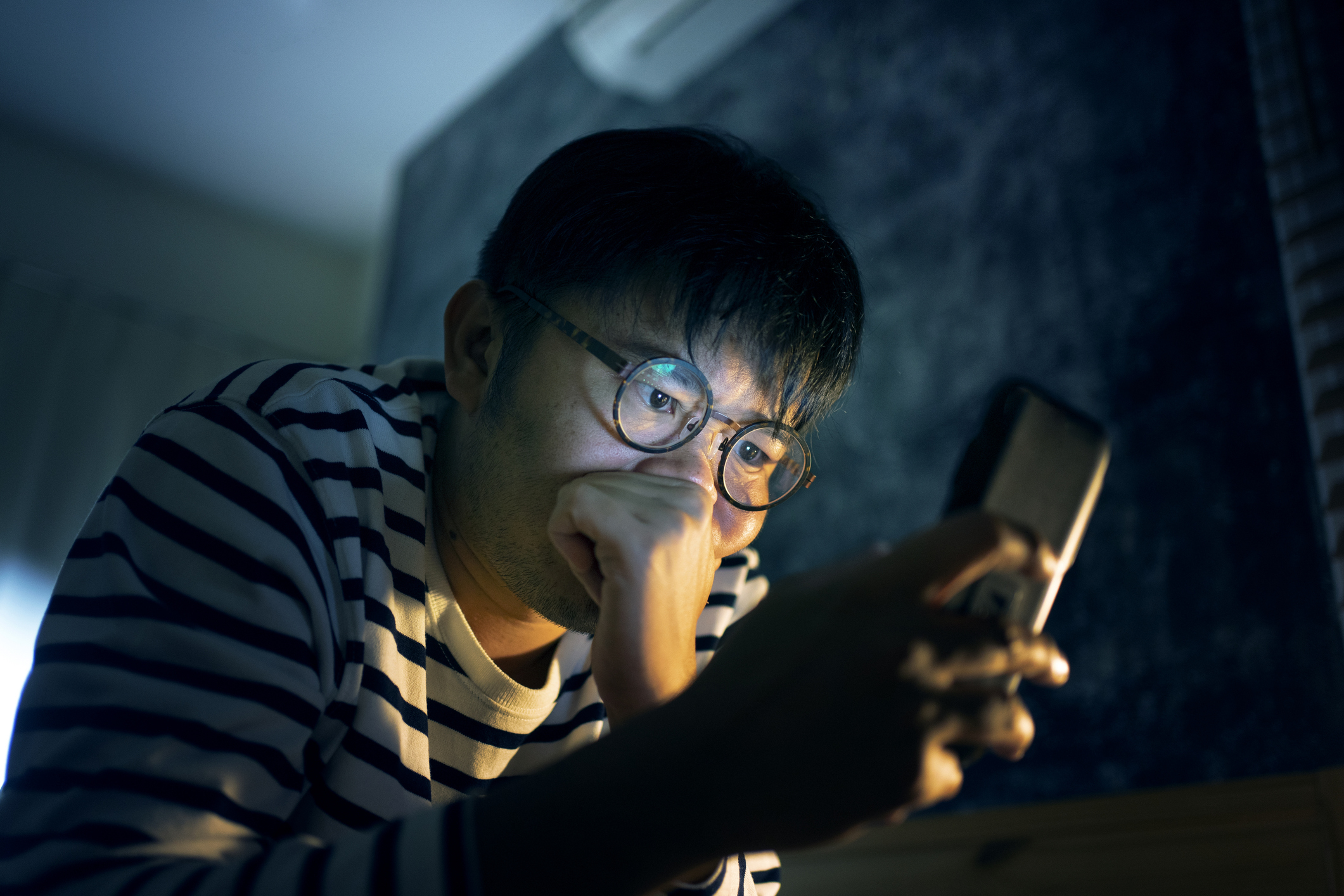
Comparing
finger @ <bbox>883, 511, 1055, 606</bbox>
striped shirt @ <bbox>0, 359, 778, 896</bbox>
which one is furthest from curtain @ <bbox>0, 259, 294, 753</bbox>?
finger @ <bbox>883, 511, 1055, 606</bbox>

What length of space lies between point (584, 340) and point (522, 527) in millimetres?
229

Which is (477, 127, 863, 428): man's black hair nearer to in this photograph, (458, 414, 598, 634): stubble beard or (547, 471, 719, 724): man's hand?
(458, 414, 598, 634): stubble beard

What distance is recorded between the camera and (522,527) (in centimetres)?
95

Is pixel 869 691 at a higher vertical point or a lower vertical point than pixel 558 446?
lower

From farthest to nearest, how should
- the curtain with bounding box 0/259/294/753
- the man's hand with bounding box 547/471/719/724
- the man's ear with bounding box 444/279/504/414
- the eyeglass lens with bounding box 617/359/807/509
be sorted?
1. the curtain with bounding box 0/259/294/753
2. the man's ear with bounding box 444/279/504/414
3. the eyeglass lens with bounding box 617/359/807/509
4. the man's hand with bounding box 547/471/719/724

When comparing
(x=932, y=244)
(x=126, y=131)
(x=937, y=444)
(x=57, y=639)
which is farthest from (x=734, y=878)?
(x=126, y=131)

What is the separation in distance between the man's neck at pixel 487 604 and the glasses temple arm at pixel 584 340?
21 cm

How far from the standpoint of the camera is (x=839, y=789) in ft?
1.61

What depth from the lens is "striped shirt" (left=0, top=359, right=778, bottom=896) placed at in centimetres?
54

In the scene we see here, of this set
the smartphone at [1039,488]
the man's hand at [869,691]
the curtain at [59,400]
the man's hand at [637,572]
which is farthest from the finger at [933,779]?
the curtain at [59,400]

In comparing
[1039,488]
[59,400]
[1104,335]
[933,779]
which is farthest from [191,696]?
[59,400]

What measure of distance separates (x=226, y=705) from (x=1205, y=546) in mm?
1244

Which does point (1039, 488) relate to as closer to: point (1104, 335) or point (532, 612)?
point (532, 612)

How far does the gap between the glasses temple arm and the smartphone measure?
478 mm
